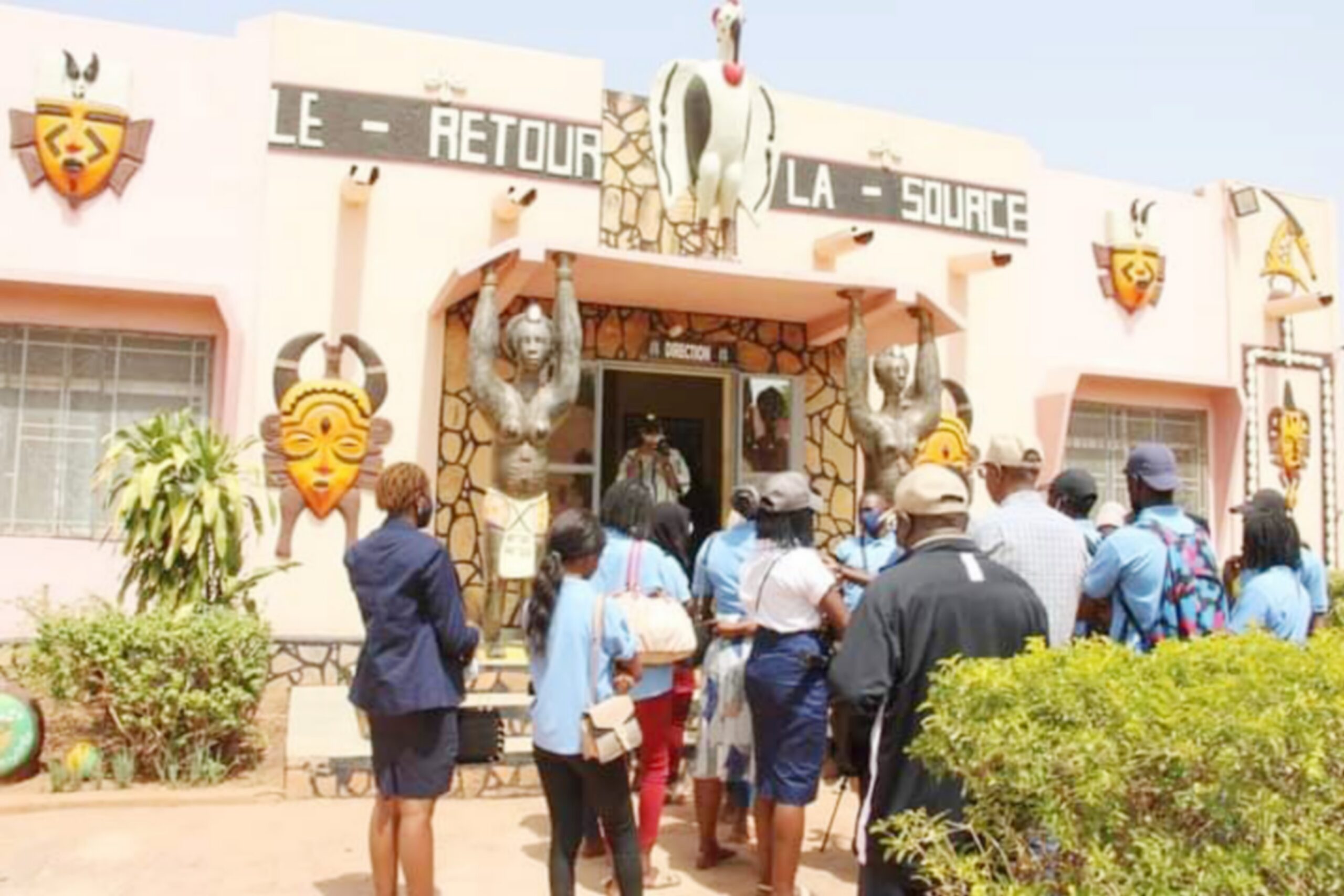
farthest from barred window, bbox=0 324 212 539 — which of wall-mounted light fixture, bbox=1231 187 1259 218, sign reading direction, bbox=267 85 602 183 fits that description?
wall-mounted light fixture, bbox=1231 187 1259 218

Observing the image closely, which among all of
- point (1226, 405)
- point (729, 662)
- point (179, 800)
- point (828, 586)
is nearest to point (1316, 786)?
point (828, 586)

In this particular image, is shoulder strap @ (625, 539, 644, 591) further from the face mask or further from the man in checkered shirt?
the man in checkered shirt

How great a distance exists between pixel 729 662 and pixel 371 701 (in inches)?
60.4

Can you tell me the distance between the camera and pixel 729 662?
4742mm

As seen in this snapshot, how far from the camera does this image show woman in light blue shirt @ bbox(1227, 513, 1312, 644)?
4.43m

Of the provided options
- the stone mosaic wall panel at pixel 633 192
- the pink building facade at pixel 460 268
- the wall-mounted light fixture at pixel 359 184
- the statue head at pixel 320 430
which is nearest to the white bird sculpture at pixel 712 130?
the pink building facade at pixel 460 268

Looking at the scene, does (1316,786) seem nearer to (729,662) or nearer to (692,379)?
(729,662)

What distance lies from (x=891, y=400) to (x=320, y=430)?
14.7ft

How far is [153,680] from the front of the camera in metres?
6.14

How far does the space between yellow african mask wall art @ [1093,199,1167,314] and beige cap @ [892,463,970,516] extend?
959cm

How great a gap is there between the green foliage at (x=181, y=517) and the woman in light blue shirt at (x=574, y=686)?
11.3ft

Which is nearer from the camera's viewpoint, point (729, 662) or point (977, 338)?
point (729, 662)

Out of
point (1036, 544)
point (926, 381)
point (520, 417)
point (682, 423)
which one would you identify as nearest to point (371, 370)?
point (520, 417)

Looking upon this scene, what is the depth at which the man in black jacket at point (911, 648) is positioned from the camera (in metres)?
2.93
